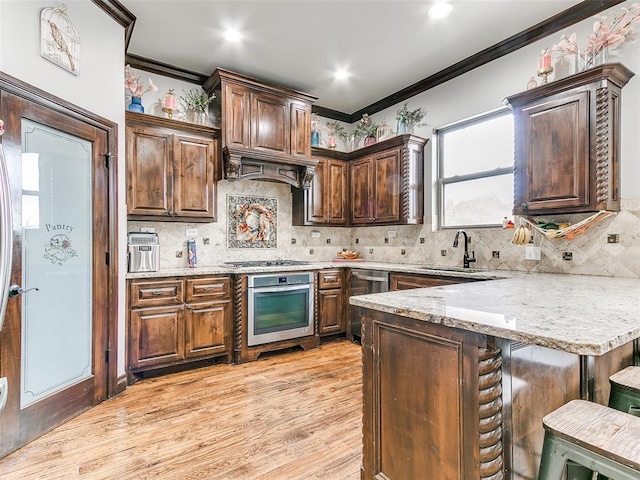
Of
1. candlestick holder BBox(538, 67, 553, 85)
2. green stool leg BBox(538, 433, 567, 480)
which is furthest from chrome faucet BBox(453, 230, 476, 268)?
green stool leg BBox(538, 433, 567, 480)

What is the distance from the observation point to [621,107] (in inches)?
105

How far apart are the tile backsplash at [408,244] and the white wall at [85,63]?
1.00 meters

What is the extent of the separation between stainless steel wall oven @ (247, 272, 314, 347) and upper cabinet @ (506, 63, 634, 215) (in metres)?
2.35

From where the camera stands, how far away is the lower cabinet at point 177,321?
310 cm

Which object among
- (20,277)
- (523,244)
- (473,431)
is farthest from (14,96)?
(523,244)

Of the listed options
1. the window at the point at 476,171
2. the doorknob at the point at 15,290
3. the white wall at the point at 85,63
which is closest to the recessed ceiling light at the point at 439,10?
the window at the point at 476,171

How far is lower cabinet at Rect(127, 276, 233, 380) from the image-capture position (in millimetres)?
3102

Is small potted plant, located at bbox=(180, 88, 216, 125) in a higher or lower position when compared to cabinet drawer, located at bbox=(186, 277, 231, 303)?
higher

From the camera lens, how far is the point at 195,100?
388 cm

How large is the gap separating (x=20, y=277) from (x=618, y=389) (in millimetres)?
3129

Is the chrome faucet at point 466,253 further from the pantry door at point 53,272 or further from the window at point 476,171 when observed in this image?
the pantry door at point 53,272

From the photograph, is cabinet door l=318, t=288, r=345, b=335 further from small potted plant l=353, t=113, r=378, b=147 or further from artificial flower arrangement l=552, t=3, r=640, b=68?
artificial flower arrangement l=552, t=3, r=640, b=68

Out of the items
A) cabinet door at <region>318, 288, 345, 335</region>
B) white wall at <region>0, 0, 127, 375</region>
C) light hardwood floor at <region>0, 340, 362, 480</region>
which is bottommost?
light hardwood floor at <region>0, 340, 362, 480</region>

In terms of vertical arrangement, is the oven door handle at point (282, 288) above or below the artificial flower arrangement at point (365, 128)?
below
